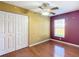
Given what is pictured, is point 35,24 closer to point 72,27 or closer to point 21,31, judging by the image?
point 21,31

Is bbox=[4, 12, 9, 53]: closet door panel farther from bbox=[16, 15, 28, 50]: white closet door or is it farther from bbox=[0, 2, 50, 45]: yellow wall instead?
bbox=[16, 15, 28, 50]: white closet door

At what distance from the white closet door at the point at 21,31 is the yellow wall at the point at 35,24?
25 cm

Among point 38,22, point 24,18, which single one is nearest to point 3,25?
point 24,18

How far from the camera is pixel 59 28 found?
588cm

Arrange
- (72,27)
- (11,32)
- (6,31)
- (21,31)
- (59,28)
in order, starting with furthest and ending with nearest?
(59,28)
(72,27)
(21,31)
(11,32)
(6,31)

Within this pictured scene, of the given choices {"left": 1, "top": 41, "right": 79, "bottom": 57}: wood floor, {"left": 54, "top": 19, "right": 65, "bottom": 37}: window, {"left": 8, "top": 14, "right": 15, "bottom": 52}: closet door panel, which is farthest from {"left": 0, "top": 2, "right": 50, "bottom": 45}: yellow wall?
{"left": 1, "top": 41, "right": 79, "bottom": 57}: wood floor

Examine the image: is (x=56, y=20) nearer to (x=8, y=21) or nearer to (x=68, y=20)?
(x=68, y=20)

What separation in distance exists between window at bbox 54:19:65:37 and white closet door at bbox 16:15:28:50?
277 centimetres

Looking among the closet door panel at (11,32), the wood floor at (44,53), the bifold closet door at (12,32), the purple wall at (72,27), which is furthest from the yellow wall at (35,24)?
the purple wall at (72,27)

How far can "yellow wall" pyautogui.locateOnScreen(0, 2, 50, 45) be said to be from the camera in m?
3.42

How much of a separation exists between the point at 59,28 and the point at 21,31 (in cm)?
314

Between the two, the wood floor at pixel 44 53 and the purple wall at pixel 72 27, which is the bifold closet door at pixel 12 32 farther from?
the purple wall at pixel 72 27

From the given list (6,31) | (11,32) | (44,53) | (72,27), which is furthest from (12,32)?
(72,27)

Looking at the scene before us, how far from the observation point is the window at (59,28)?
5.52 m
